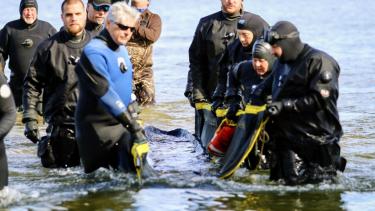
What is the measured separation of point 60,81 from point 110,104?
5.46 ft

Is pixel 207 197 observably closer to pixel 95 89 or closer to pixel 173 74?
pixel 95 89

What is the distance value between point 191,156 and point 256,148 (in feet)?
8.65

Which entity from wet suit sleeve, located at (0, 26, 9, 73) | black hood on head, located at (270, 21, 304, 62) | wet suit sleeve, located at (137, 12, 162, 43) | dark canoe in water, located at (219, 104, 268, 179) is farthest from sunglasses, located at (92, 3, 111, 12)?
wet suit sleeve, located at (137, 12, 162, 43)

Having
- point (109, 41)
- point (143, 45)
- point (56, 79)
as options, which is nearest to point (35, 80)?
point (56, 79)

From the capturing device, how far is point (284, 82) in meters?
10.3

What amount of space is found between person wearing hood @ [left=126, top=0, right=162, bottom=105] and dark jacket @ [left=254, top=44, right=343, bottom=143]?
5.85 metres

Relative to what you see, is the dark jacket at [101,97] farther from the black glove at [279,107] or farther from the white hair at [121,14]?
the black glove at [279,107]

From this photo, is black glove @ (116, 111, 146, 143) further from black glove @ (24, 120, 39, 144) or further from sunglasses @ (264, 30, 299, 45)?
black glove @ (24, 120, 39, 144)

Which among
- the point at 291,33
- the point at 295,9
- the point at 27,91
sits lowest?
the point at 295,9

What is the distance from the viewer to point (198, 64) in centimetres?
1338

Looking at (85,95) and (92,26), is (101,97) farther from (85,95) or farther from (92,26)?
(92,26)

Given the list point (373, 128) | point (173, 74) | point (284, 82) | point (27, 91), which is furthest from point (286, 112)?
point (173, 74)

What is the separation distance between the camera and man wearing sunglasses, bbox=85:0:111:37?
41.7 feet

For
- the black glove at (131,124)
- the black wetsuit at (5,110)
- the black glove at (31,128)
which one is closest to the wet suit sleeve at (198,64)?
the black glove at (31,128)
